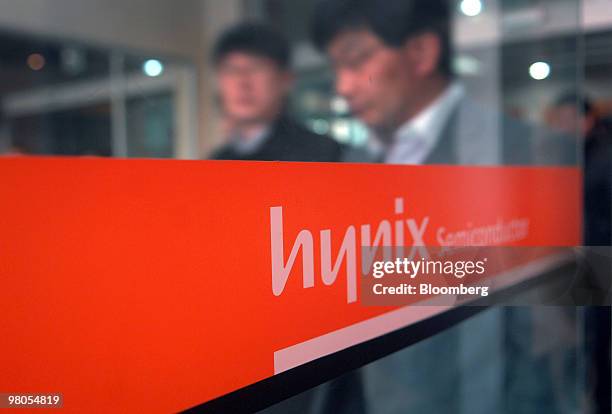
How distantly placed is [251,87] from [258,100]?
19 mm

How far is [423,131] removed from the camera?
988 millimetres

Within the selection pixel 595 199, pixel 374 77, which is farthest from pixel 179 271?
pixel 595 199

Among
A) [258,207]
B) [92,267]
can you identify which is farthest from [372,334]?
[92,267]

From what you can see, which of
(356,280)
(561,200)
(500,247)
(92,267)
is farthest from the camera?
(561,200)

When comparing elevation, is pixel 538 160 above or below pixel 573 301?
above

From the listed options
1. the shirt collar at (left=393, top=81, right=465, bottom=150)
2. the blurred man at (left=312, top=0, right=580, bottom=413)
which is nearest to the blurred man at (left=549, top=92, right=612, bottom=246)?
the blurred man at (left=312, top=0, right=580, bottom=413)

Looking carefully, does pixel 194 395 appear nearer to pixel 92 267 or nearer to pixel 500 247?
pixel 92 267

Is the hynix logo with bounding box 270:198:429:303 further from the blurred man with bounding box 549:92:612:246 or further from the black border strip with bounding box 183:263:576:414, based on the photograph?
the blurred man with bounding box 549:92:612:246

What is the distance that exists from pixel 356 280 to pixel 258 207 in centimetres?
17

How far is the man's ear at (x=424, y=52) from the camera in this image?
97 cm

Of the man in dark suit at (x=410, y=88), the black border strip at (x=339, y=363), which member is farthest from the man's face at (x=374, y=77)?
the black border strip at (x=339, y=363)

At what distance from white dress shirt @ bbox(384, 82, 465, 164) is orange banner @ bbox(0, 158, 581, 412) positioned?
81 millimetres

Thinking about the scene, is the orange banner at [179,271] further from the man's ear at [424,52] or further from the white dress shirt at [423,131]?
the man's ear at [424,52]

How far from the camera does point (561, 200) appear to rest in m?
1.03
